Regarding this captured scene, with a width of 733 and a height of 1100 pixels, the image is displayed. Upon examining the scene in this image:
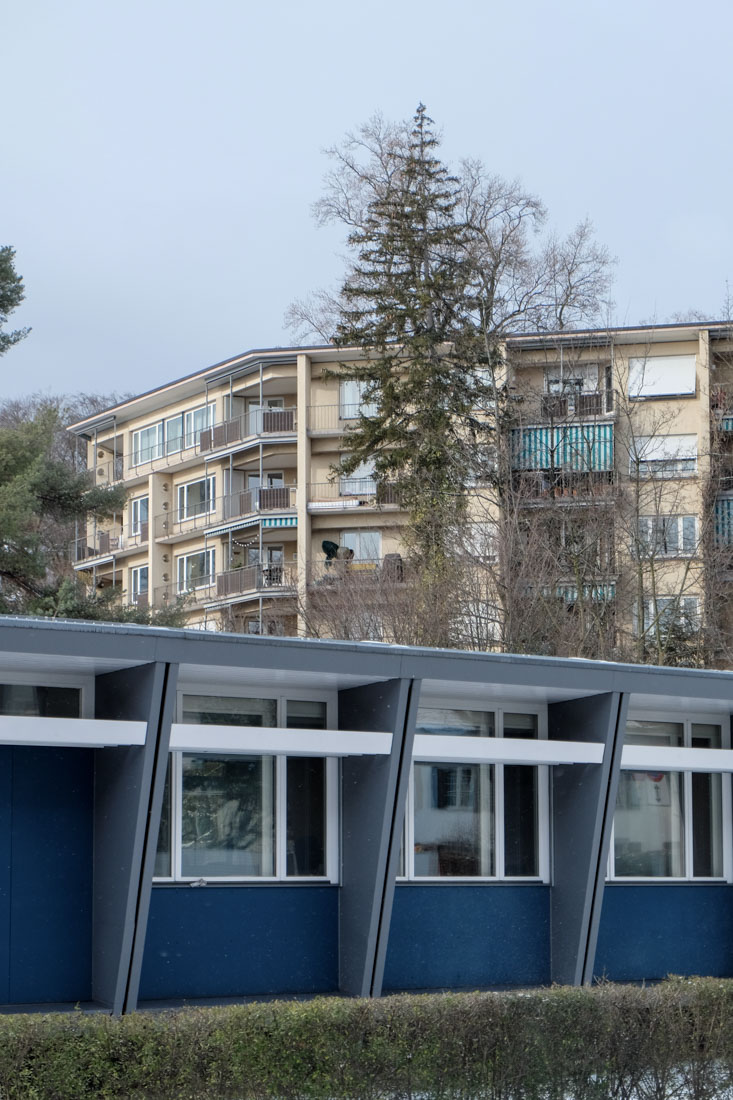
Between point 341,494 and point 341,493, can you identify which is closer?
point 341,494

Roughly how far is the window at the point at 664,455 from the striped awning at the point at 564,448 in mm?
1023

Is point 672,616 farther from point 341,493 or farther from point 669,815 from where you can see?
point 669,815

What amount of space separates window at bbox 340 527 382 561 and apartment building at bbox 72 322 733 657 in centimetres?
5

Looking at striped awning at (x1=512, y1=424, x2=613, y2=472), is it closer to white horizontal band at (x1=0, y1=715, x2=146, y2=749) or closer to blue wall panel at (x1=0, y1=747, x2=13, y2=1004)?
blue wall panel at (x1=0, y1=747, x2=13, y2=1004)

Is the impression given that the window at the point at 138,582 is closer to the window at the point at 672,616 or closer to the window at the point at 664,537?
the window at the point at 664,537

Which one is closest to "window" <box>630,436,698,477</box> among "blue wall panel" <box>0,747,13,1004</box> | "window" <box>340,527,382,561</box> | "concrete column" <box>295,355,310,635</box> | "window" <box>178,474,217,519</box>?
"window" <box>340,527,382,561</box>

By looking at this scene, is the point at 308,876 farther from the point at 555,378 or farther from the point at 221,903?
the point at 555,378

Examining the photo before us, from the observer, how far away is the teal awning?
44750 mm

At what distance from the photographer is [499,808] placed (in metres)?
15.5

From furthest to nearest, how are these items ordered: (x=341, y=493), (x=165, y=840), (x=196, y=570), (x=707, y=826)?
(x=196, y=570)
(x=341, y=493)
(x=707, y=826)
(x=165, y=840)

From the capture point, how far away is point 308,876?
566 inches

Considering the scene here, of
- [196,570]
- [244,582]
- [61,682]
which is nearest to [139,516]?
[196,570]

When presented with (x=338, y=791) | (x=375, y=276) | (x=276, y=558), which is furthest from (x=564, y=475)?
(x=338, y=791)

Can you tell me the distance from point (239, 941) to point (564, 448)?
1183 inches
